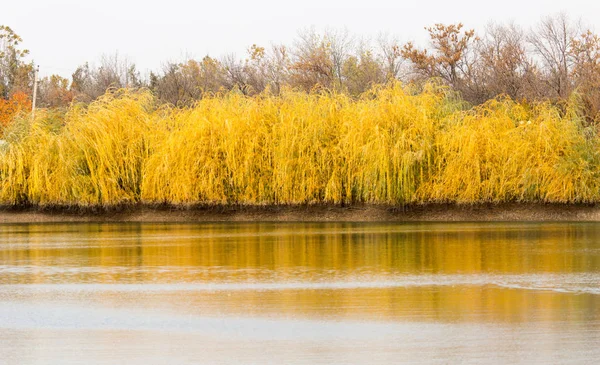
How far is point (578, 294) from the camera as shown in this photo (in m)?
12.2

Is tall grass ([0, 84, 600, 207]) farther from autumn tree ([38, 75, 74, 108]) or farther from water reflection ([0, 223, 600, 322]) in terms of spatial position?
autumn tree ([38, 75, 74, 108])

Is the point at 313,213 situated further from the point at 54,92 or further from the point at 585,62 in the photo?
the point at 54,92

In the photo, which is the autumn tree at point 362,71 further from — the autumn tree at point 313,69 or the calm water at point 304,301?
the calm water at point 304,301

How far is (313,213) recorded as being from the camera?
3272cm

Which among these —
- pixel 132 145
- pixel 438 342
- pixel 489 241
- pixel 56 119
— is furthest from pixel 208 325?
pixel 56 119

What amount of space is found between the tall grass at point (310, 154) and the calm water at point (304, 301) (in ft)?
29.8

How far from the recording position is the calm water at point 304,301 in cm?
A: 885

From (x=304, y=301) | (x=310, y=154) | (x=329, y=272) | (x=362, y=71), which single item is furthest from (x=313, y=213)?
(x=362, y=71)

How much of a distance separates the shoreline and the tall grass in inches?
16.6

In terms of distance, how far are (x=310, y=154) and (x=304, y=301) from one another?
20.7 meters

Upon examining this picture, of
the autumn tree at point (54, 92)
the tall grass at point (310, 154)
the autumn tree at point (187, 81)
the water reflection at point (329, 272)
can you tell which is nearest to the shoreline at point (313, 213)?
the tall grass at point (310, 154)

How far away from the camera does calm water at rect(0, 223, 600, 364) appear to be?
885cm

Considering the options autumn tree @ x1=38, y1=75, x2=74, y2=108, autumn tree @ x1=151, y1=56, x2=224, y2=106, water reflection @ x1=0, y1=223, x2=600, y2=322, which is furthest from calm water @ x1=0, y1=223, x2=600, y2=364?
autumn tree @ x1=38, y1=75, x2=74, y2=108

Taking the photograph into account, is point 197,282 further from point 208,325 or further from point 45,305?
point 208,325
